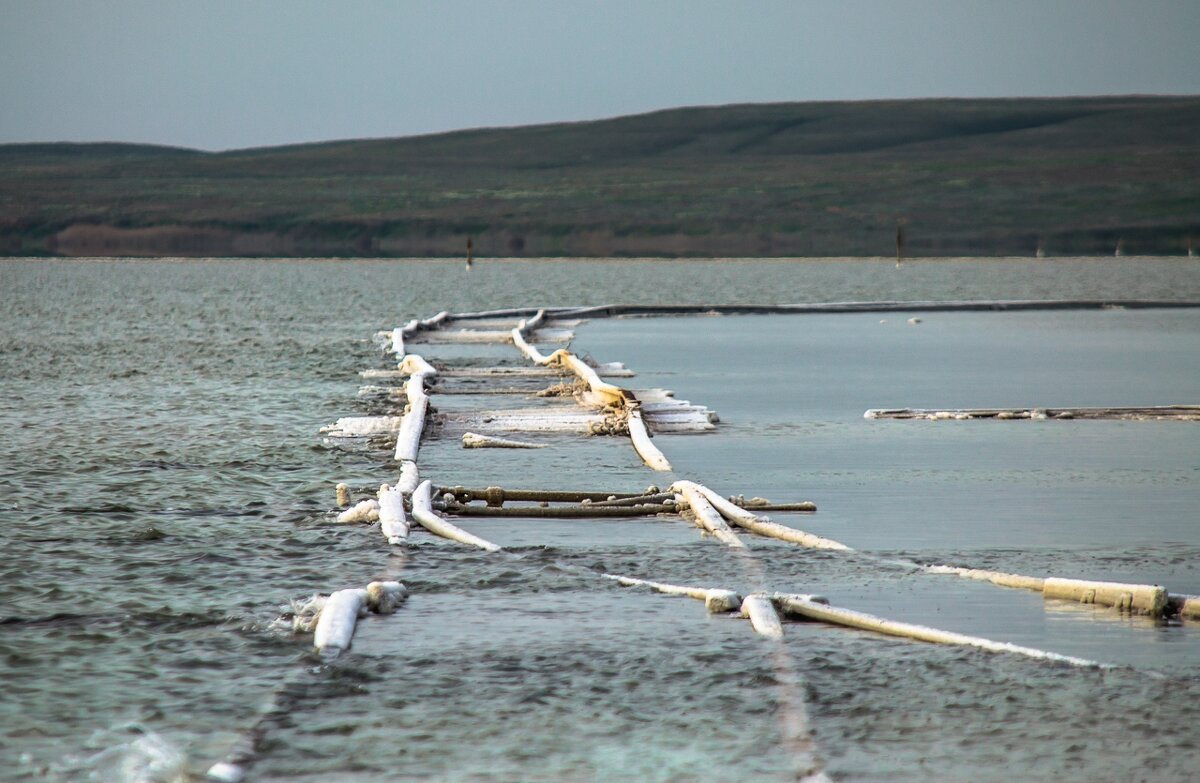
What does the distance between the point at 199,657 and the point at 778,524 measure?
164 inches

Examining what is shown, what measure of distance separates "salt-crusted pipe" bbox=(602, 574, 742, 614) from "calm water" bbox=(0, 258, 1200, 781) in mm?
95

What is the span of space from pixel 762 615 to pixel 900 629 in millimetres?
652

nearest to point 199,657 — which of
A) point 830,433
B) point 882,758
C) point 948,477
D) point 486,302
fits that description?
point 882,758

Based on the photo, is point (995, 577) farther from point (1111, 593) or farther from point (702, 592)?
point (702, 592)

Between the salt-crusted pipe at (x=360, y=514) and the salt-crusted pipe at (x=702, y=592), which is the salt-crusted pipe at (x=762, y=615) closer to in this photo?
the salt-crusted pipe at (x=702, y=592)

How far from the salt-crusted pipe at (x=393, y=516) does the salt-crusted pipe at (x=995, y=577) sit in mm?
3215

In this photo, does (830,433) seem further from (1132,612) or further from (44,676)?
(44,676)

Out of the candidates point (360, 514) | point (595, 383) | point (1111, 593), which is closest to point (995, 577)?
point (1111, 593)

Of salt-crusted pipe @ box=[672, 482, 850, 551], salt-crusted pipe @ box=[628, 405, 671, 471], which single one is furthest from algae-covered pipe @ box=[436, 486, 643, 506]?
salt-crusted pipe @ box=[628, 405, 671, 471]

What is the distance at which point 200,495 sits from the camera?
45.2ft

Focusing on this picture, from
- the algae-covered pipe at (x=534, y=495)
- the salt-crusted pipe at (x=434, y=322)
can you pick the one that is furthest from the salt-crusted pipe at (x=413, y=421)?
the salt-crusted pipe at (x=434, y=322)

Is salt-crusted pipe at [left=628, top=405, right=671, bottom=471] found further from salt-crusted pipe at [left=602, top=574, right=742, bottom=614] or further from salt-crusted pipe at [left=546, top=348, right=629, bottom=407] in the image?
salt-crusted pipe at [left=602, top=574, right=742, bottom=614]

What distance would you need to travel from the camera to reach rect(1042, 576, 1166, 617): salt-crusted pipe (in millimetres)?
8625

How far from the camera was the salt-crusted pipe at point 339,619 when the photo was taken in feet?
26.7
